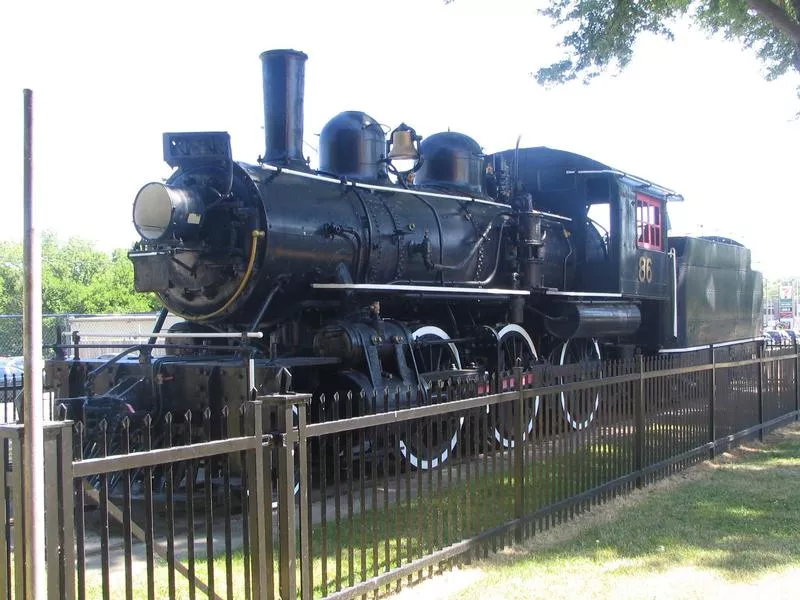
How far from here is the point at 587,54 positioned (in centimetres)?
1331

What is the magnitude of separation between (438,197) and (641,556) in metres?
5.01

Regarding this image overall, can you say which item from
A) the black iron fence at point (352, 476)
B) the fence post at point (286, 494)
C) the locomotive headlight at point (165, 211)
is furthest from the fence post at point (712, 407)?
the fence post at point (286, 494)

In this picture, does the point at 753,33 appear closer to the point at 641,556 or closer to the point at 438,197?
the point at 438,197

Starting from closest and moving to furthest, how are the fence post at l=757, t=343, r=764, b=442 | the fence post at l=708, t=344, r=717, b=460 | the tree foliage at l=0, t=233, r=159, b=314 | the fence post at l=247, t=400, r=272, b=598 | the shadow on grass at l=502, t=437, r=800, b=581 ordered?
the fence post at l=247, t=400, r=272, b=598 → the shadow on grass at l=502, t=437, r=800, b=581 → the fence post at l=708, t=344, r=717, b=460 → the fence post at l=757, t=343, r=764, b=442 → the tree foliage at l=0, t=233, r=159, b=314

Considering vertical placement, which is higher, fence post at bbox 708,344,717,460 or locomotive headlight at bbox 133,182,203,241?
locomotive headlight at bbox 133,182,203,241

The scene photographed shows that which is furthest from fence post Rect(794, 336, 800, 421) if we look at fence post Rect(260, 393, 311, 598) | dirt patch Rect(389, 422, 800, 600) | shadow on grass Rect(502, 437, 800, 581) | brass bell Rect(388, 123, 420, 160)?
fence post Rect(260, 393, 311, 598)

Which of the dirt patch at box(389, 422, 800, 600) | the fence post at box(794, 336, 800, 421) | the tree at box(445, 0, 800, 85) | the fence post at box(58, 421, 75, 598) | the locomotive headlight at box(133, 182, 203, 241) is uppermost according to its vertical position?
the tree at box(445, 0, 800, 85)

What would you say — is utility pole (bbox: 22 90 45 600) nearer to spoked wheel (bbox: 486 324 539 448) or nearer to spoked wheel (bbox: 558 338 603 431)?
spoked wheel (bbox: 486 324 539 448)

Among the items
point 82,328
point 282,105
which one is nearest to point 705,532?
point 282,105

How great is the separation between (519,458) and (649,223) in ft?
26.0

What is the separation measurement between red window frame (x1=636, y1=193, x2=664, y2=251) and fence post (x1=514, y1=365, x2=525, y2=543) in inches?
273

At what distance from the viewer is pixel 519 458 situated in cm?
559

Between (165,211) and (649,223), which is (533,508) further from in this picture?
(649,223)

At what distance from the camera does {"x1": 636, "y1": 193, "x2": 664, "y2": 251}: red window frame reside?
1209cm
